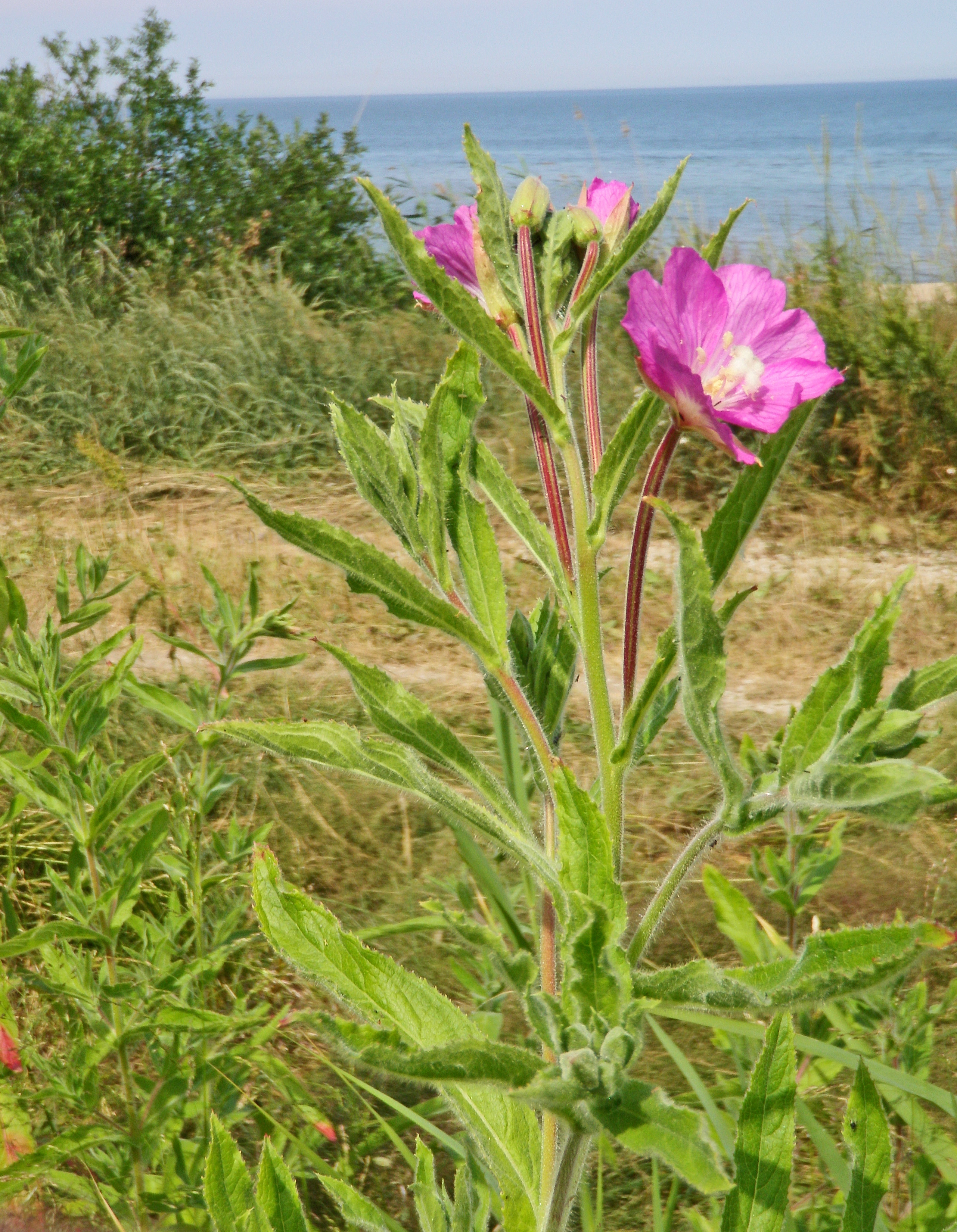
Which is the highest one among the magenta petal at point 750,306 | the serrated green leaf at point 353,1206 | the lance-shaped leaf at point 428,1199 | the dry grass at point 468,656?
the magenta petal at point 750,306

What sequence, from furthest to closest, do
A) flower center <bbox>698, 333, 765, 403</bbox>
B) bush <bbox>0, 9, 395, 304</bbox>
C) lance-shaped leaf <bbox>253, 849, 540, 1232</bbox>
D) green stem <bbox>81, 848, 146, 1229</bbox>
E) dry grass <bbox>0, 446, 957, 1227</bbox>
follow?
bush <bbox>0, 9, 395, 304</bbox>, dry grass <bbox>0, 446, 957, 1227</bbox>, green stem <bbox>81, 848, 146, 1229</bbox>, flower center <bbox>698, 333, 765, 403</bbox>, lance-shaped leaf <bbox>253, 849, 540, 1232</bbox>

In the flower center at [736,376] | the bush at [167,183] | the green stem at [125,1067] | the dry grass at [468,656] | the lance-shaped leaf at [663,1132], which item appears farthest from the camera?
the bush at [167,183]

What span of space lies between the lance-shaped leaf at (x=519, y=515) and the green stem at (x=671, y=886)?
17cm

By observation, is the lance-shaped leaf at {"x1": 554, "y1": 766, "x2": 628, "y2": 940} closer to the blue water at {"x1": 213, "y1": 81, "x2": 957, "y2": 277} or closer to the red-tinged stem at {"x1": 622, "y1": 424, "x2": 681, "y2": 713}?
the red-tinged stem at {"x1": 622, "y1": 424, "x2": 681, "y2": 713}

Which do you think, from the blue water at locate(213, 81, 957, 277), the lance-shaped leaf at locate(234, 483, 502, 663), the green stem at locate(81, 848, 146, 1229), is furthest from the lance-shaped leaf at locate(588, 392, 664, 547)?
the green stem at locate(81, 848, 146, 1229)

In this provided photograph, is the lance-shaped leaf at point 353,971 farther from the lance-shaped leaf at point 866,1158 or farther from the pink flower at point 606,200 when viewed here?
the pink flower at point 606,200

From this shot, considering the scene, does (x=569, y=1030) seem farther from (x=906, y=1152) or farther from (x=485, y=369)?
(x=485, y=369)

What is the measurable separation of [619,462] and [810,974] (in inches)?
13.8

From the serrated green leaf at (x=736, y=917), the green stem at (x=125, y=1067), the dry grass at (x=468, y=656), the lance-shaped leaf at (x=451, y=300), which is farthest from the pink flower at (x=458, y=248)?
the dry grass at (x=468, y=656)

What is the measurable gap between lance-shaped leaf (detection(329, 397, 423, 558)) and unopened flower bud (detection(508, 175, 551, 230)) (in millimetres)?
175

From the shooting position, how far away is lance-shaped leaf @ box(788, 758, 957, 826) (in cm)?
61

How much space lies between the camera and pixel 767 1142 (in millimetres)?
712

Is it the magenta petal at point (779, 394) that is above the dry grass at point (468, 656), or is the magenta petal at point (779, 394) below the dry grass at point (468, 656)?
above

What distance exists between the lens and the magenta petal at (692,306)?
0.79 m
